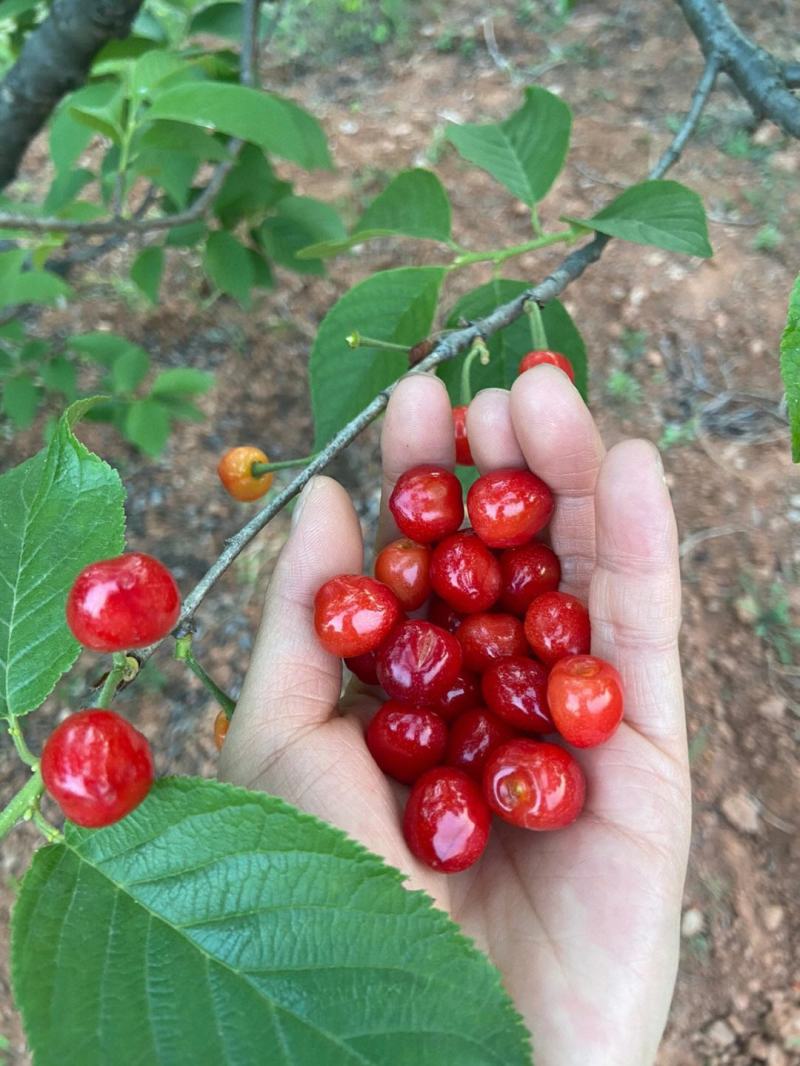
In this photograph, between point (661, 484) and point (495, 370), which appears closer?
point (661, 484)

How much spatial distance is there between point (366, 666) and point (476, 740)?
→ 35 cm

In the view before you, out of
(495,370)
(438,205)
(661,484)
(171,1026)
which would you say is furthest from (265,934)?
(438,205)

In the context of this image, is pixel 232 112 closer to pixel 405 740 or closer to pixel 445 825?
pixel 405 740

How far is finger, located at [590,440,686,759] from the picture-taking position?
195 cm

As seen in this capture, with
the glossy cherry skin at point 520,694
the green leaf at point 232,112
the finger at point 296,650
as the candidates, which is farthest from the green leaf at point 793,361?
the green leaf at point 232,112

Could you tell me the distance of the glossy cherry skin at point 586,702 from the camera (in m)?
1.82

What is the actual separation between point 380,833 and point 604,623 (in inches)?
29.6

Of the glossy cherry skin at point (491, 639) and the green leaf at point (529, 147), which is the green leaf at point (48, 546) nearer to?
the glossy cherry skin at point (491, 639)

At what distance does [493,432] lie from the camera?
2.15 m

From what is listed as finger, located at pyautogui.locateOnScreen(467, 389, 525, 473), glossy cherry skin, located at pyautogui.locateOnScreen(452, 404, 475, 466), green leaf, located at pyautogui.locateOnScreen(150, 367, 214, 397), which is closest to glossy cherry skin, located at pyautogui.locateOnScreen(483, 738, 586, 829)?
finger, located at pyautogui.locateOnScreen(467, 389, 525, 473)

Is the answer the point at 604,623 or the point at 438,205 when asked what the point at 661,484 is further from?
the point at 438,205

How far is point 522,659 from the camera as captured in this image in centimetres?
210

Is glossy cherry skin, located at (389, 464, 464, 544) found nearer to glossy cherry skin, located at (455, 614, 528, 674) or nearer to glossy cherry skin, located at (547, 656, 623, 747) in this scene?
glossy cherry skin, located at (455, 614, 528, 674)

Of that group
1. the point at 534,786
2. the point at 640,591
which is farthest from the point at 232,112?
the point at 534,786
